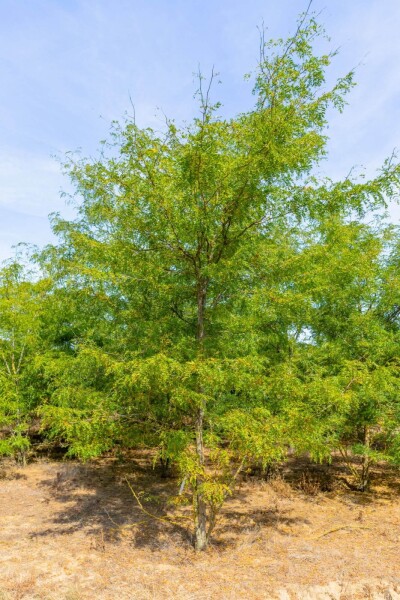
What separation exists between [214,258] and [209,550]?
524 cm

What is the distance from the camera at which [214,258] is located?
7.09m

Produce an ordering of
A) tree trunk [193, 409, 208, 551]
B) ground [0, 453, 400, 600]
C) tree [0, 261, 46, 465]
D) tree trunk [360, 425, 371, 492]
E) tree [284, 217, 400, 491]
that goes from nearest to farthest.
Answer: ground [0, 453, 400, 600] < tree trunk [193, 409, 208, 551] < tree [284, 217, 400, 491] < tree trunk [360, 425, 371, 492] < tree [0, 261, 46, 465]

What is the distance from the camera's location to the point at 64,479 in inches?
480

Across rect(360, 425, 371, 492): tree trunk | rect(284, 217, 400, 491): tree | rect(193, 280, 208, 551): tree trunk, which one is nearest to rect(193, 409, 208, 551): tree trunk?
rect(193, 280, 208, 551): tree trunk

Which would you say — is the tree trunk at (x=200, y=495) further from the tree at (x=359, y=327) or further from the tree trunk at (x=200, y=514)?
the tree at (x=359, y=327)

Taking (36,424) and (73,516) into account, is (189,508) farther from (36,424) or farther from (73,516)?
(36,424)

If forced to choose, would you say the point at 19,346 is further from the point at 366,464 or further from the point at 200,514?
the point at 366,464

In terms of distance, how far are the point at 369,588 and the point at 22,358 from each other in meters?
11.9

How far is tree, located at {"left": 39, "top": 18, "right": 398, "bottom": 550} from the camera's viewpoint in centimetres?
601

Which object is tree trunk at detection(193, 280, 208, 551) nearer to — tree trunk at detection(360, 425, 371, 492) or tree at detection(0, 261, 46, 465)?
tree trunk at detection(360, 425, 371, 492)

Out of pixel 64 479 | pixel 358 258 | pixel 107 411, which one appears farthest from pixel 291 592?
pixel 64 479

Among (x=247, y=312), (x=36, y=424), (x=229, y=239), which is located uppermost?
(x=229, y=239)

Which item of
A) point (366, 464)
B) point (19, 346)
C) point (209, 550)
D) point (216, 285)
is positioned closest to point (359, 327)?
point (366, 464)

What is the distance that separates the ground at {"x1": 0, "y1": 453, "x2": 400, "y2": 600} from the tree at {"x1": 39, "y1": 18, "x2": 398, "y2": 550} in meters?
1.05
